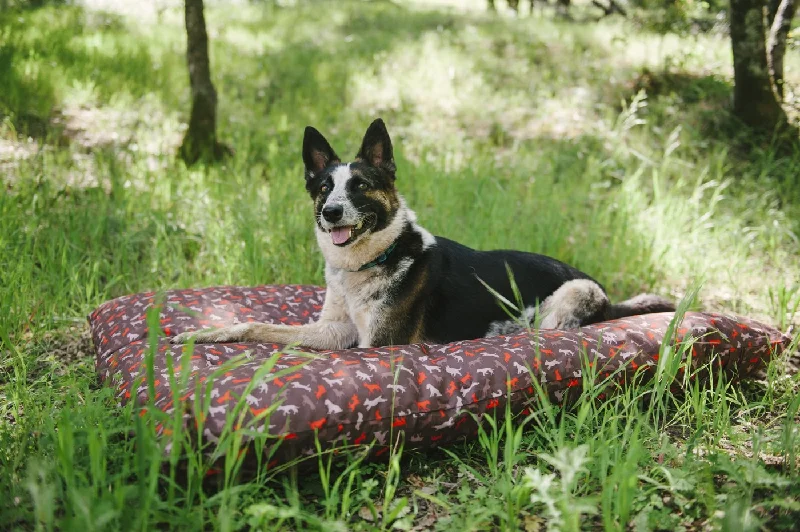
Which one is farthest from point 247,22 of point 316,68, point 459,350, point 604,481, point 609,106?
point 604,481

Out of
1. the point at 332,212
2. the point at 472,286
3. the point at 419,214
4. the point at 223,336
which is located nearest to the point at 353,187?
the point at 332,212

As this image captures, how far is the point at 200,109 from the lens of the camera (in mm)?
6777

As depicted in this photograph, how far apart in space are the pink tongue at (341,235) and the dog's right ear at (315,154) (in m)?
0.54

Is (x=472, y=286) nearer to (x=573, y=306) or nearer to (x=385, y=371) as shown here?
(x=573, y=306)

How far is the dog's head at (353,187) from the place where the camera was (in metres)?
3.22

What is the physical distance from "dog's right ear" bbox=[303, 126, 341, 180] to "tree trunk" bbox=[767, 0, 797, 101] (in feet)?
21.9

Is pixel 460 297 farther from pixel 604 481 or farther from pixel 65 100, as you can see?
pixel 65 100

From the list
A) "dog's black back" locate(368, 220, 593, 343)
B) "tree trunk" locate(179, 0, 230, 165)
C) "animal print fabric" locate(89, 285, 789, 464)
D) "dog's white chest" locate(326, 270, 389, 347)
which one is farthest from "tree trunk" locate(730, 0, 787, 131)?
"tree trunk" locate(179, 0, 230, 165)

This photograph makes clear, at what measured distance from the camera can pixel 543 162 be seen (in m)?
7.16

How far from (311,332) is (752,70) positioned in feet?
22.7

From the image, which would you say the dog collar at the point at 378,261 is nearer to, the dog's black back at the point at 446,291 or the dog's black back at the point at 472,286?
the dog's black back at the point at 446,291

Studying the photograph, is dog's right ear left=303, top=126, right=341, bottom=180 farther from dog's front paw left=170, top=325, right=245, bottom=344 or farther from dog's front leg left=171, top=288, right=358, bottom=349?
dog's front paw left=170, top=325, right=245, bottom=344

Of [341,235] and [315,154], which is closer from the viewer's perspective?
[341,235]

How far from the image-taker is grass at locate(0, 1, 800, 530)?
2.06 m
